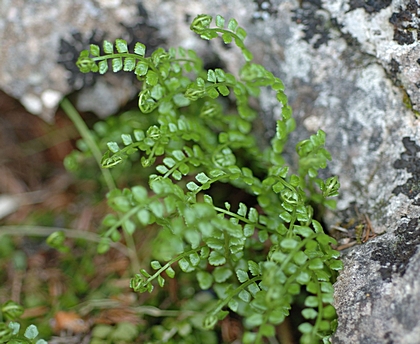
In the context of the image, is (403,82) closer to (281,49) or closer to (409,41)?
(409,41)

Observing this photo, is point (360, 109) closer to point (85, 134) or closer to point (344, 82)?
point (344, 82)

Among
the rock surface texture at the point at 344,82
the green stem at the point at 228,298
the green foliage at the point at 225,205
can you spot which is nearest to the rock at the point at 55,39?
the rock surface texture at the point at 344,82

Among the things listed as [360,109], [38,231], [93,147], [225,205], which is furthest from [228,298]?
[38,231]

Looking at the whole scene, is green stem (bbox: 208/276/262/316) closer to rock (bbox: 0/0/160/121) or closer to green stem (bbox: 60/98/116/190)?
green stem (bbox: 60/98/116/190)

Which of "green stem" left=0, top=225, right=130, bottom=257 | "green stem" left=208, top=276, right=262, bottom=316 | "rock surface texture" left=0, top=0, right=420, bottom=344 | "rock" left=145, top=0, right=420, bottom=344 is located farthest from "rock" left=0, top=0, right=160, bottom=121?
"green stem" left=208, top=276, right=262, bottom=316

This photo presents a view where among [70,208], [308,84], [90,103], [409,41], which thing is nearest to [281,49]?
[308,84]

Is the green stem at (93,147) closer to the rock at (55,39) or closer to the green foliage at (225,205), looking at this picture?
the rock at (55,39)

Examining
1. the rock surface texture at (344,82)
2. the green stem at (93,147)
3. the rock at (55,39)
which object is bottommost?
the green stem at (93,147)
